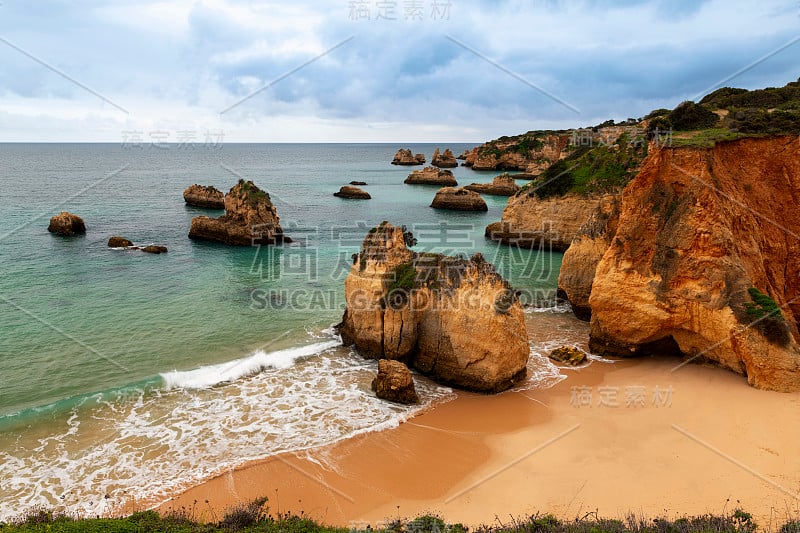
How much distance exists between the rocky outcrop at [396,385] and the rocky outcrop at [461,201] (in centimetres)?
4368

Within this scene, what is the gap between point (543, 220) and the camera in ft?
126

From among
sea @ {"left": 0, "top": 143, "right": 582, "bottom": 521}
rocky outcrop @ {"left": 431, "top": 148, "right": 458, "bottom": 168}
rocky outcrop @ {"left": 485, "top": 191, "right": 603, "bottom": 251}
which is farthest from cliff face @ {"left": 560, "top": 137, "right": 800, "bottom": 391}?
rocky outcrop @ {"left": 431, "top": 148, "right": 458, "bottom": 168}

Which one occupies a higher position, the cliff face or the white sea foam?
the cliff face

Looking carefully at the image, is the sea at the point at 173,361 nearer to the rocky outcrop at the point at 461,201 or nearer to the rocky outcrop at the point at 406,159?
the rocky outcrop at the point at 461,201

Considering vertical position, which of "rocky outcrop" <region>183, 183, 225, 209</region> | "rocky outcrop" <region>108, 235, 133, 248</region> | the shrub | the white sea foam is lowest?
the white sea foam

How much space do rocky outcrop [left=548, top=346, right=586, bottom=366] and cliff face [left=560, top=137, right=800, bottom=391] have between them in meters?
0.84

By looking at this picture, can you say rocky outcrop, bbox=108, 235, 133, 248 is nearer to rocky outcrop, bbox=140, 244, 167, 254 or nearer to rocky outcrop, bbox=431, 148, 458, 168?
rocky outcrop, bbox=140, 244, 167, 254

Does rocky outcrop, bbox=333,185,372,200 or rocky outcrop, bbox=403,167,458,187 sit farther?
rocky outcrop, bbox=403,167,458,187

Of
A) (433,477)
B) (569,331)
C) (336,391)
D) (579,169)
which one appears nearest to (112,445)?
(336,391)

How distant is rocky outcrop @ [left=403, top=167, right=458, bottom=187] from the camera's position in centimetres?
8250

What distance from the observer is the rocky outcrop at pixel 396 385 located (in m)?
15.0

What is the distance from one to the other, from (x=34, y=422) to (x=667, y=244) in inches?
787

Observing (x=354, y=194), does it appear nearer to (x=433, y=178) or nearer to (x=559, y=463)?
(x=433, y=178)

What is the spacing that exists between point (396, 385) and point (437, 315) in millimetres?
2758
